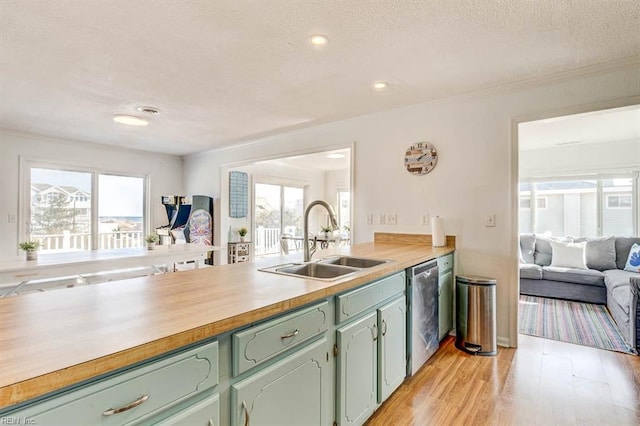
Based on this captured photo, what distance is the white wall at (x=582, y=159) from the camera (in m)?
4.84

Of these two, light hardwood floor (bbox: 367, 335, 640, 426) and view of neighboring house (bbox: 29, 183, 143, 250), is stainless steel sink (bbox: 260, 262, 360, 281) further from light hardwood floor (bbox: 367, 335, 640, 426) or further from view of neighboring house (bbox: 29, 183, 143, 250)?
view of neighboring house (bbox: 29, 183, 143, 250)

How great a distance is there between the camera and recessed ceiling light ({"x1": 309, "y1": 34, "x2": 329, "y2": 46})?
6.67 feet

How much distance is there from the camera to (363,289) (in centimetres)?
172

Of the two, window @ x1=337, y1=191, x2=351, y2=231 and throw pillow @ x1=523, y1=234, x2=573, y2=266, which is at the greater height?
window @ x1=337, y1=191, x2=351, y2=231

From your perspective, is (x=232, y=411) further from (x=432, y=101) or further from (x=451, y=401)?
(x=432, y=101)

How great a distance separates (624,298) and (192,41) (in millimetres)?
4270

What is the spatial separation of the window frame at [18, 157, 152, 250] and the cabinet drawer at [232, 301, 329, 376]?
5.09m

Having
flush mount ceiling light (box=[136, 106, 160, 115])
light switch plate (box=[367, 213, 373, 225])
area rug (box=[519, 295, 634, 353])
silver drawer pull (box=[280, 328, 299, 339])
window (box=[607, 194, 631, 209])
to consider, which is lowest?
area rug (box=[519, 295, 634, 353])

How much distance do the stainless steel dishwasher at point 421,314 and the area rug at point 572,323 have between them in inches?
52.6

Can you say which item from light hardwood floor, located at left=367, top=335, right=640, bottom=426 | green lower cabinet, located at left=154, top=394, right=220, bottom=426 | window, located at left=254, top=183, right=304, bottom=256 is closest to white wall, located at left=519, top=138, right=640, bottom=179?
light hardwood floor, located at left=367, top=335, right=640, bottom=426

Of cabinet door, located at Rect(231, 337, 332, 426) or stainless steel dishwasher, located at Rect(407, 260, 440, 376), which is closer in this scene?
cabinet door, located at Rect(231, 337, 332, 426)

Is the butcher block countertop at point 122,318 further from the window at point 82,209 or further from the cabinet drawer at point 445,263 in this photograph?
the window at point 82,209

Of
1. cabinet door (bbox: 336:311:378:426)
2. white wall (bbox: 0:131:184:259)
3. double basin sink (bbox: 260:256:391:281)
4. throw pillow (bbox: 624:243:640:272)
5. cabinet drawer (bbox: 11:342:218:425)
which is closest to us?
cabinet drawer (bbox: 11:342:218:425)

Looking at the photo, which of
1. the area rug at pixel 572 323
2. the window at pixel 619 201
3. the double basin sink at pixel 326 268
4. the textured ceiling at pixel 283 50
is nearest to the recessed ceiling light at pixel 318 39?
the textured ceiling at pixel 283 50
